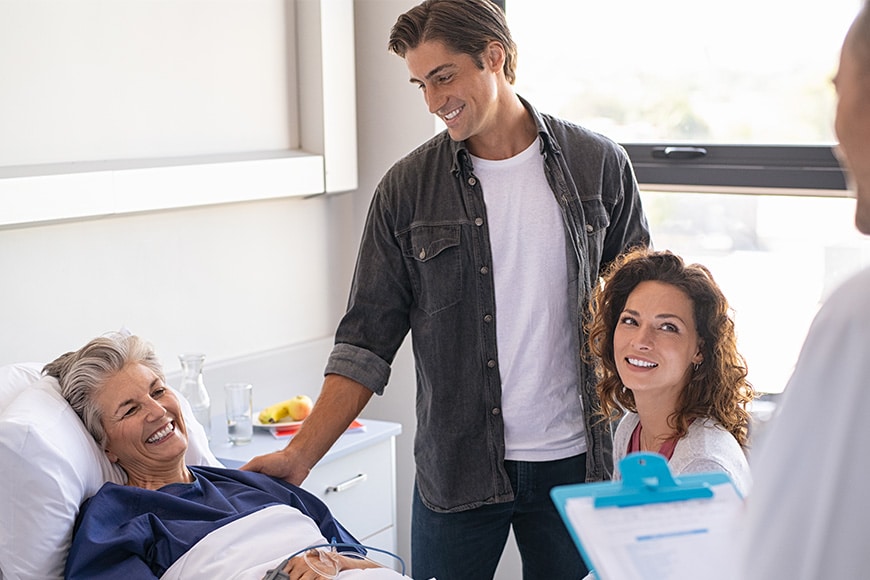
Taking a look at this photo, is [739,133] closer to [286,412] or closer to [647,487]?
[286,412]

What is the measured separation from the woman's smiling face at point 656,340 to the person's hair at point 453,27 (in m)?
0.55

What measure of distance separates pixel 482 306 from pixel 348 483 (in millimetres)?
848

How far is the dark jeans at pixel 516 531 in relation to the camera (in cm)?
211

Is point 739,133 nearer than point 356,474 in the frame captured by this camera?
No

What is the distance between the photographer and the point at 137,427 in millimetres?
2055

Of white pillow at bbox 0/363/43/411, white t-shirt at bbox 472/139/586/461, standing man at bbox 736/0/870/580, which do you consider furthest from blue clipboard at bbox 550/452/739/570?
white pillow at bbox 0/363/43/411

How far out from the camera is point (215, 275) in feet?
9.78

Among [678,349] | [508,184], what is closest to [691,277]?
[678,349]

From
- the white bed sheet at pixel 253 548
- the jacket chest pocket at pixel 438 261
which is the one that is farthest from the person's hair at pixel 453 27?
the white bed sheet at pixel 253 548

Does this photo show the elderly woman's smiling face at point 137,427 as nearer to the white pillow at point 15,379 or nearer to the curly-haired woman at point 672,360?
the white pillow at point 15,379

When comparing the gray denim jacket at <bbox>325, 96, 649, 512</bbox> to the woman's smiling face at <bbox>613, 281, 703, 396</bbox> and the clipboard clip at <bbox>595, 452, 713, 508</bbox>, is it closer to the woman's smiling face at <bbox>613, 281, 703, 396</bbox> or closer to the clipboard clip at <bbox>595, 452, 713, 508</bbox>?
the woman's smiling face at <bbox>613, 281, 703, 396</bbox>

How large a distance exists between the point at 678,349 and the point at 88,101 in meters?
1.55

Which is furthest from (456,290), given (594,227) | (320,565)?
(320,565)

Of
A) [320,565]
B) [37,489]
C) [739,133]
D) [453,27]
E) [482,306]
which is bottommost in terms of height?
[320,565]
